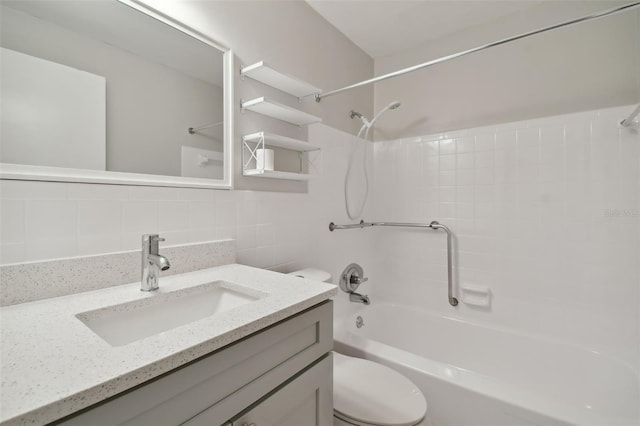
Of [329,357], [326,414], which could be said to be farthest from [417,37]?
[326,414]

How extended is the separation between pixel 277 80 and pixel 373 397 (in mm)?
1477

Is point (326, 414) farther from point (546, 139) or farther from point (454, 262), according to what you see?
point (546, 139)

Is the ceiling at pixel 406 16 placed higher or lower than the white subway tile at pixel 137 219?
higher

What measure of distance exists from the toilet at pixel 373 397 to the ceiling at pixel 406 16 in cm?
202

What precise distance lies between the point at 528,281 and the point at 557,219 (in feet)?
1.35

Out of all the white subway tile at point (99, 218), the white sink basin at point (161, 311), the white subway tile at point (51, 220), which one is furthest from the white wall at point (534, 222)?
the white subway tile at point (51, 220)

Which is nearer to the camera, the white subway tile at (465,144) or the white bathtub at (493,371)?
the white bathtub at (493,371)

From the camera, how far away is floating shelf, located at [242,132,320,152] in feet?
4.34

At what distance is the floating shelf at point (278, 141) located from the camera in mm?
1322

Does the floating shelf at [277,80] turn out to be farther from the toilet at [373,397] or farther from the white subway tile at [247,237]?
the toilet at [373,397]

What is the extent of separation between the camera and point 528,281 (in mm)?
1819

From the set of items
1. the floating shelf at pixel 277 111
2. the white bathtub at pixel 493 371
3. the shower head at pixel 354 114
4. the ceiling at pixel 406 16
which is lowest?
the white bathtub at pixel 493 371

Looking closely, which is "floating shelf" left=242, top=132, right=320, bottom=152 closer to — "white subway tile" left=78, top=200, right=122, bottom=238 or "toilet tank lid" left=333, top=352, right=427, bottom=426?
"white subway tile" left=78, top=200, right=122, bottom=238

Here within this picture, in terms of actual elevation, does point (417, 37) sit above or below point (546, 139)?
above
